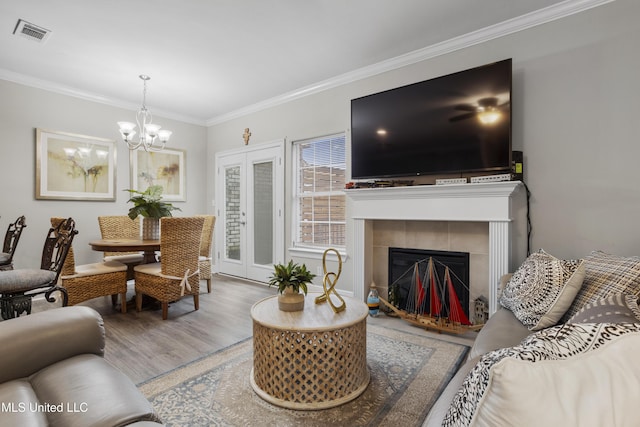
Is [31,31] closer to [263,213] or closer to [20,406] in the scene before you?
[263,213]

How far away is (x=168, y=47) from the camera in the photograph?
3062mm

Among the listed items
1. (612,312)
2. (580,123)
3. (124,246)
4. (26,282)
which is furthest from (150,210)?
(580,123)

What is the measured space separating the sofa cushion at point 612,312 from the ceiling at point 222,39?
7.48 feet

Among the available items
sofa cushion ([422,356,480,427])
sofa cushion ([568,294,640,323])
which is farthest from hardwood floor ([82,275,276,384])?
sofa cushion ([568,294,640,323])

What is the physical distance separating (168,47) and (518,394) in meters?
3.64

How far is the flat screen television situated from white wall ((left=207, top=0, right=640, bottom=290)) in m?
0.26

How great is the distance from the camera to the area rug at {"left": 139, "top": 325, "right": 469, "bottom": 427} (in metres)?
1.62

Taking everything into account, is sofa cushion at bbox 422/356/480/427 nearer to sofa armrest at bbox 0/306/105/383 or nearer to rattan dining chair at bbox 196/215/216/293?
sofa armrest at bbox 0/306/105/383

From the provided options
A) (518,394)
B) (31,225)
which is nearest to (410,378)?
(518,394)

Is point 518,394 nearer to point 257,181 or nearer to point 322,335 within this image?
point 322,335

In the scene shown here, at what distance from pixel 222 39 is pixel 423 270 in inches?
114

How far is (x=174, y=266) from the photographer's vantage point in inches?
123

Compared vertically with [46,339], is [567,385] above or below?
above

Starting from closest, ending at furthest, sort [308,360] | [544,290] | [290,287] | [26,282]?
[544,290], [308,360], [290,287], [26,282]
